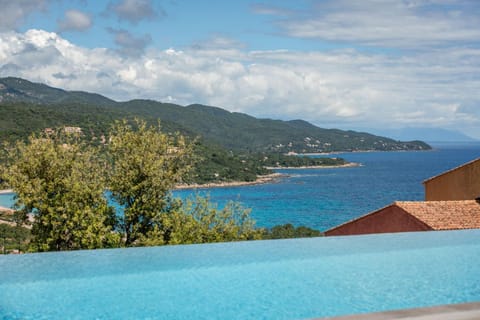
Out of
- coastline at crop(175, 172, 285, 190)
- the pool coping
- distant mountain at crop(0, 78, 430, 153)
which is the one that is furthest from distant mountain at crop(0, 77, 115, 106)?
the pool coping

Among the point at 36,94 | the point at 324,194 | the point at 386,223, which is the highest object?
the point at 36,94

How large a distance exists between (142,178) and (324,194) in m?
60.5

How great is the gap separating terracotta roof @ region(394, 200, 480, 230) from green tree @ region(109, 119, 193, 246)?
5.02m

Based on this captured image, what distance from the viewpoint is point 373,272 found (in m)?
8.17

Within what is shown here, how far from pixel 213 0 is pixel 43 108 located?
56.6 metres

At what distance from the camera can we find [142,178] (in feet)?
37.4

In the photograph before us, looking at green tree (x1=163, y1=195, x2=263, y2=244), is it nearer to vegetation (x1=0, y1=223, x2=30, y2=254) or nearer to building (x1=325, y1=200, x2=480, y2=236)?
building (x1=325, y1=200, x2=480, y2=236)

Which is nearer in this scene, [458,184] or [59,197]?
[59,197]

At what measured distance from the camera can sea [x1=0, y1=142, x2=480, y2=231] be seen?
55188mm

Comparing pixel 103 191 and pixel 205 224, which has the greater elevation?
pixel 103 191

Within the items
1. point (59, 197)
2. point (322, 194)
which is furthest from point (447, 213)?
point (322, 194)

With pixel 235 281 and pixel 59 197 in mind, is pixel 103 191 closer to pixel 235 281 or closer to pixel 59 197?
pixel 59 197

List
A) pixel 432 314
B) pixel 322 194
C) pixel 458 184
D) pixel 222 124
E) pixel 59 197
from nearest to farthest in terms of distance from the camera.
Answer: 1. pixel 432 314
2. pixel 59 197
3. pixel 458 184
4. pixel 322 194
5. pixel 222 124

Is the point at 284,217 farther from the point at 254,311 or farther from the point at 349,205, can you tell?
the point at 254,311
